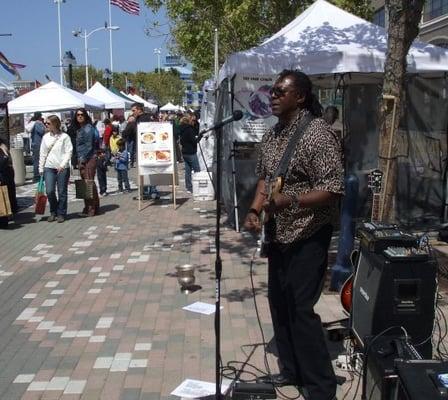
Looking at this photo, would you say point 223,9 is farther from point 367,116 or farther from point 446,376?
point 446,376

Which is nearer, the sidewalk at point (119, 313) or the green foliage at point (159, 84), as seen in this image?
the sidewalk at point (119, 313)

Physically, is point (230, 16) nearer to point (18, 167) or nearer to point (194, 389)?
point (18, 167)

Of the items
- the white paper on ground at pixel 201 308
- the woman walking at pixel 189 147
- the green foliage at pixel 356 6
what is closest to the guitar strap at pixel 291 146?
the white paper on ground at pixel 201 308

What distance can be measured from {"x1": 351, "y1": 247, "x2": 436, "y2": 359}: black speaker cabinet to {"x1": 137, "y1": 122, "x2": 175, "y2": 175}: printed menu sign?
25.7 ft

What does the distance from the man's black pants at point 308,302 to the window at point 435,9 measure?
29.3 m

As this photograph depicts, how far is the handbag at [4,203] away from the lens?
30.0 ft

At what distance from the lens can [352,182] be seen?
550 centimetres

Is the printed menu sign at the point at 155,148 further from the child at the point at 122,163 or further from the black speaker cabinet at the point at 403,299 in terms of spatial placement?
the black speaker cabinet at the point at 403,299

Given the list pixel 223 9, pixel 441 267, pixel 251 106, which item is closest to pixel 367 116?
pixel 251 106

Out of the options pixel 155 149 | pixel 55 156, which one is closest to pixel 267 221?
pixel 55 156

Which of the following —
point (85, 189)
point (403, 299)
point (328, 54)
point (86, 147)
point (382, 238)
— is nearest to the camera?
point (403, 299)

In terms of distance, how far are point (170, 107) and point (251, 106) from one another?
38.8 meters

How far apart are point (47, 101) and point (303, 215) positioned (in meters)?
14.7

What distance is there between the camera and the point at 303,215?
328 cm
